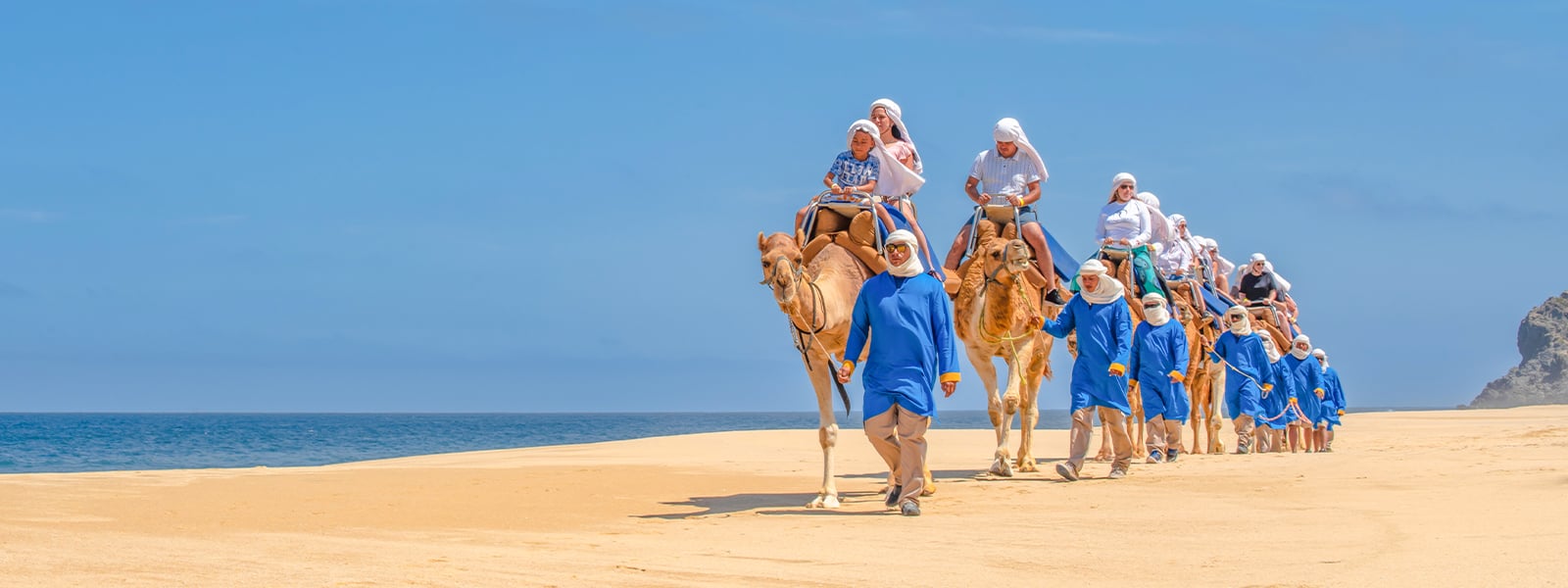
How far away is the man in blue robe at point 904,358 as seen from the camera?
419 inches

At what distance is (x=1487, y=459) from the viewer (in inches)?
553

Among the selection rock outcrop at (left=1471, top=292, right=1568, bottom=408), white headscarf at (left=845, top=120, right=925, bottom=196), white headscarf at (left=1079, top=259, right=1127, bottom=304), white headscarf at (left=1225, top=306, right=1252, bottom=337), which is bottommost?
white headscarf at (left=1079, top=259, right=1127, bottom=304)

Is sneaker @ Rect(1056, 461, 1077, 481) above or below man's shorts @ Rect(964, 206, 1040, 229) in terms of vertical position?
below

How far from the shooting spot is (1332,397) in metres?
23.6

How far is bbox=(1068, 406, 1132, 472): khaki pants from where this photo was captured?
1392 centimetres

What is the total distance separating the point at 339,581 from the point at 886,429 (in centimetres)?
495

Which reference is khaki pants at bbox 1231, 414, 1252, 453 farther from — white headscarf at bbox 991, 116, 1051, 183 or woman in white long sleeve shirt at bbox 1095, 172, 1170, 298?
white headscarf at bbox 991, 116, 1051, 183

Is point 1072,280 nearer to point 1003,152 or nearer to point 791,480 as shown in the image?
point 1003,152

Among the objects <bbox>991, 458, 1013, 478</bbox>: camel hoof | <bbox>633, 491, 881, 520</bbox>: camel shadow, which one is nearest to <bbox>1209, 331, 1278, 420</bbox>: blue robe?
<bbox>991, 458, 1013, 478</bbox>: camel hoof

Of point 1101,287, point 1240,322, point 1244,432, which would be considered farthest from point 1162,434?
point 1244,432

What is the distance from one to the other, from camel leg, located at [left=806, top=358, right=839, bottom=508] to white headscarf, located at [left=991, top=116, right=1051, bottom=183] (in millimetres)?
3995

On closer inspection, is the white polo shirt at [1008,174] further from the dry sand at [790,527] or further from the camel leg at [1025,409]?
the dry sand at [790,527]

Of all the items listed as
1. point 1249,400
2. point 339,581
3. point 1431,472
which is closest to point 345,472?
point 339,581

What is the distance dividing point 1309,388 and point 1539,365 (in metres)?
103
